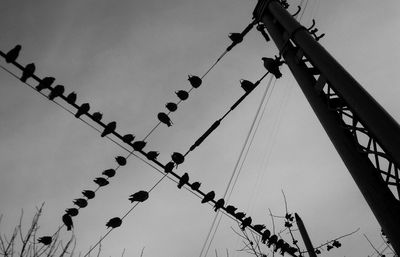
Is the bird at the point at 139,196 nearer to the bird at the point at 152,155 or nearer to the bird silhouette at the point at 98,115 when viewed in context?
the bird at the point at 152,155

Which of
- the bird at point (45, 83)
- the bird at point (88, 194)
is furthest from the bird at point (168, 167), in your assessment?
the bird at point (45, 83)

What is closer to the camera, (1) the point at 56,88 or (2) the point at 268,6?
(1) the point at 56,88

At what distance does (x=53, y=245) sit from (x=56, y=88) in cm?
451

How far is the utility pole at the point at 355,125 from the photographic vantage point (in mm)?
2416

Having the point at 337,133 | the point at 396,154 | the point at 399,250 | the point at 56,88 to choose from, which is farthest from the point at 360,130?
the point at 56,88

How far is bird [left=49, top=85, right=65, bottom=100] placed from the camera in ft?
11.3

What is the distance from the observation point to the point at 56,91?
3.45 meters

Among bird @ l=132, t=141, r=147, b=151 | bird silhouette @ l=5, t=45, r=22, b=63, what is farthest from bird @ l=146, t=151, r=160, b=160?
bird silhouette @ l=5, t=45, r=22, b=63

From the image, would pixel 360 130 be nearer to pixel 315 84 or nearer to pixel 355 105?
pixel 355 105

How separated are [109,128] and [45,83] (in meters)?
0.88

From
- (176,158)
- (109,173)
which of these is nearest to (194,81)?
(176,158)

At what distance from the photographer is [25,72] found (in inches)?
126

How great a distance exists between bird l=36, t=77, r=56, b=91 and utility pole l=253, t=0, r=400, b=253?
292 centimetres

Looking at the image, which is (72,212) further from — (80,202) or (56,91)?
(56,91)
